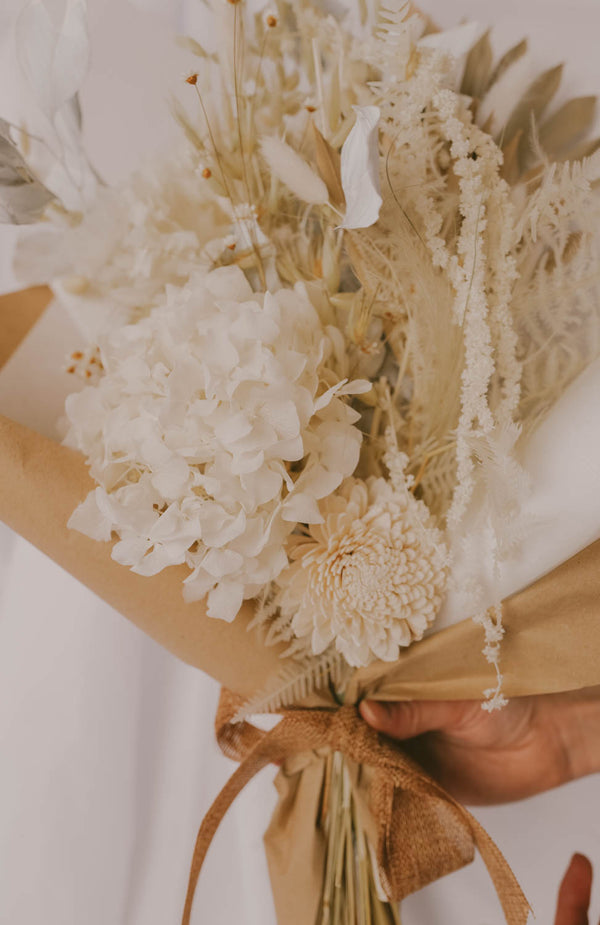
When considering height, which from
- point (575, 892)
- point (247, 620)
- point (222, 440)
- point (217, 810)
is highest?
point (222, 440)

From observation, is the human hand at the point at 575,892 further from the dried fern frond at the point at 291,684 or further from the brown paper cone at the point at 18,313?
the brown paper cone at the point at 18,313

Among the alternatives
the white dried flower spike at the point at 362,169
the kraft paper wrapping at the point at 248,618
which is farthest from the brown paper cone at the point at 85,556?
the white dried flower spike at the point at 362,169

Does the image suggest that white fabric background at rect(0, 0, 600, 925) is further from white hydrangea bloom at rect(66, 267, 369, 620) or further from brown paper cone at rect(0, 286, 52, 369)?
white hydrangea bloom at rect(66, 267, 369, 620)

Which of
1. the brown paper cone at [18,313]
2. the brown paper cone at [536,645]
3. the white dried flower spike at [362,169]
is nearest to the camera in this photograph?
the white dried flower spike at [362,169]

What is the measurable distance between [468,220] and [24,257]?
0.96 ft

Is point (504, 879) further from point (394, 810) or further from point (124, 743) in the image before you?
point (124, 743)

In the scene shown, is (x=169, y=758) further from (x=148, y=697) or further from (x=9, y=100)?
(x=9, y=100)

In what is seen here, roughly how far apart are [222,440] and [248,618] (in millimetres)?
143

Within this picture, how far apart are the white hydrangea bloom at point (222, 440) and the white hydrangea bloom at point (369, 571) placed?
0.03m

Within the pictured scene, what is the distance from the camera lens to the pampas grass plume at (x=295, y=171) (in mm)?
352

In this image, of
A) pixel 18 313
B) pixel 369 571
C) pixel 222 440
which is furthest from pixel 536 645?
pixel 18 313

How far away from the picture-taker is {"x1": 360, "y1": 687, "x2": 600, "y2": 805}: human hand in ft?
1.69

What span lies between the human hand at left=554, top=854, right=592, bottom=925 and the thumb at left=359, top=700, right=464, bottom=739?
0.52 feet

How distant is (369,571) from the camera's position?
0.38m
